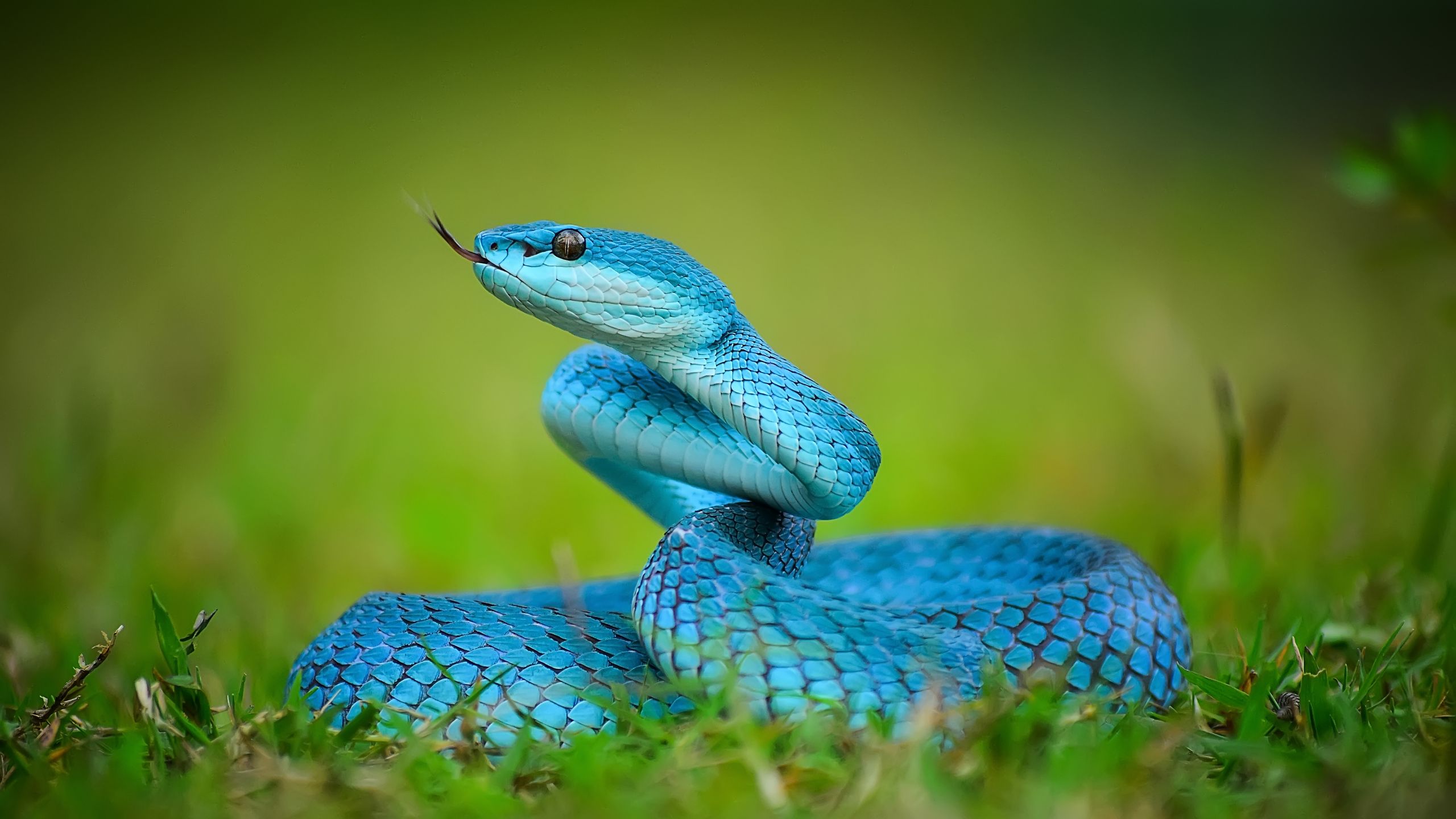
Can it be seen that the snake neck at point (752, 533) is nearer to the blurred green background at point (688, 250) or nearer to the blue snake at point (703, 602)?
the blue snake at point (703, 602)

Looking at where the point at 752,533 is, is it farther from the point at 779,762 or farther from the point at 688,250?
the point at 688,250

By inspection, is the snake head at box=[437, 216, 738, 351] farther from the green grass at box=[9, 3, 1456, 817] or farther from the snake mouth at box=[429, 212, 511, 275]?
the green grass at box=[9, 3, 1456, 817]

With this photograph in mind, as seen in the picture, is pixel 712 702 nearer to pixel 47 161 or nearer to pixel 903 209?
pixel 903 209

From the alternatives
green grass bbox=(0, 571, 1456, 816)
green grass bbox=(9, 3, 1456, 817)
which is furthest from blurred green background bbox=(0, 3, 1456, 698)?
green grass bbox=(0, 571, 1456, 816)

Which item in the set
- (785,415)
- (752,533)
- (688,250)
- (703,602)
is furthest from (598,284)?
(688,250)

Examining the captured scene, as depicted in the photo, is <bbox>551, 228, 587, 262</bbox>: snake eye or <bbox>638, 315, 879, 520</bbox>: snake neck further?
<bbox>551, 228, 587, 262</bbox>: snake eye
